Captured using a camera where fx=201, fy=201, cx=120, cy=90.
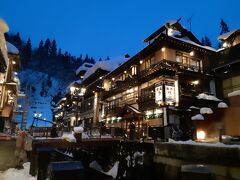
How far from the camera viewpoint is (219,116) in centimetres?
1903

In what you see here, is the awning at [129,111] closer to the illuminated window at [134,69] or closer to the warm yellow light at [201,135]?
the illuminated window at [134,69]

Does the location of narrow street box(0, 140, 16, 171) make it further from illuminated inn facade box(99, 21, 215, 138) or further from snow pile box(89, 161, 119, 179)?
illuminated inn facade box(99, 21, 215, 138)

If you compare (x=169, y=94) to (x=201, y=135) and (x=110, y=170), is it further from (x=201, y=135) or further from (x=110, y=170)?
(x=110, y=170)

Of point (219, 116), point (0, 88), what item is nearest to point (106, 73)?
point (0, 88)

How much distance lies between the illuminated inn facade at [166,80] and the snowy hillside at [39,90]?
60288mm

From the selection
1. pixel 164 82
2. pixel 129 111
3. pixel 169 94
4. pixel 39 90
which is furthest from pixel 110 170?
pixel 39 90

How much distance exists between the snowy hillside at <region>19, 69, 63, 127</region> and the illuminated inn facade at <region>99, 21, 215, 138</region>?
60.3 m

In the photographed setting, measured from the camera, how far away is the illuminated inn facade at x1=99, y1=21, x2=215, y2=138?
26312mm

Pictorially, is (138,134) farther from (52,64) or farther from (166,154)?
(52,64)

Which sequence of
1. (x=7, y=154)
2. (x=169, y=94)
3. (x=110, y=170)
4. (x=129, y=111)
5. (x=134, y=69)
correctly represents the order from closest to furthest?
(x=7, y=154)
(x=110, y=170)
(x=169, y=94)
(x=129, y=111)
(x=134, y=69)

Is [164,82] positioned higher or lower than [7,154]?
higher

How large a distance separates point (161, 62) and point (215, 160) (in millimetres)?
18039

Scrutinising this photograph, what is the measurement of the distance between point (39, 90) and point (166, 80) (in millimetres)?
84340

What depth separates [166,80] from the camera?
27594 millimetres
